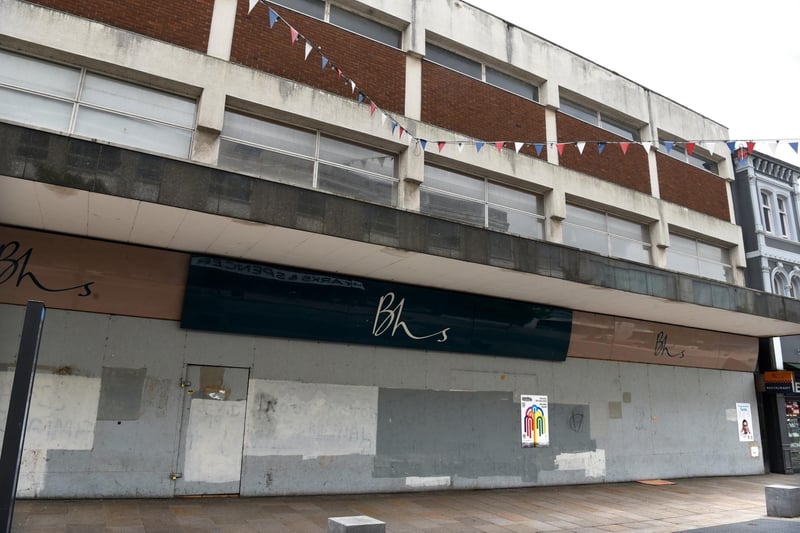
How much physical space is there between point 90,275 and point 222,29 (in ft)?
18.5

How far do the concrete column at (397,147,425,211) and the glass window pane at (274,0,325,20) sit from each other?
3.82m

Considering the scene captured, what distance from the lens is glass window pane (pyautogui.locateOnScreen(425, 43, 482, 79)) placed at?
14195mm

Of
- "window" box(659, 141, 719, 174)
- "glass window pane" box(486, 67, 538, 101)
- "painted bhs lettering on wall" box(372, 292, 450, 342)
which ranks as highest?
"glass window pane" box(486, 67, 538, 101)

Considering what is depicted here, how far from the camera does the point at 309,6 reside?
40.4ft

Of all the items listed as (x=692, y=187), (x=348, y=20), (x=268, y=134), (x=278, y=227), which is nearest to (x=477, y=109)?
(x=348, y=20)

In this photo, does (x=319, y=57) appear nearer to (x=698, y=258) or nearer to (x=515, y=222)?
(x=515, y=222)

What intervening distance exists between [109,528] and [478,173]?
427 inches

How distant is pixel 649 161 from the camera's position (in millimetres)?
17312

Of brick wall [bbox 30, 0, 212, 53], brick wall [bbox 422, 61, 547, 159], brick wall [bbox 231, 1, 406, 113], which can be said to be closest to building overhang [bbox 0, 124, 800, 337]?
brick wall [bbox 30, 0, 212, 53]

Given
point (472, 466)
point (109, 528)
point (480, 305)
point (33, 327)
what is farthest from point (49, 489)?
point (480, 305)

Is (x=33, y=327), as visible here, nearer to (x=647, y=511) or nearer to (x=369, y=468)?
(x=369, y=468)

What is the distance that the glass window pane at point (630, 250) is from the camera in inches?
631

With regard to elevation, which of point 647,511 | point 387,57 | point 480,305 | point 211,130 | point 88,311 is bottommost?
point 647,511

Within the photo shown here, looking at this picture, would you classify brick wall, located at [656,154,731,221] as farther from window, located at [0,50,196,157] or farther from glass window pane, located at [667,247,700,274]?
window, located at [0,50,196,157]
